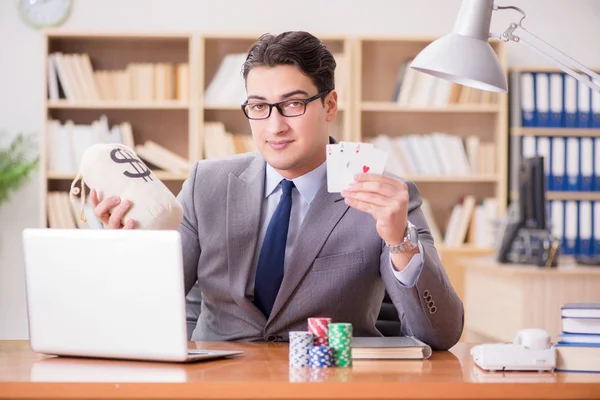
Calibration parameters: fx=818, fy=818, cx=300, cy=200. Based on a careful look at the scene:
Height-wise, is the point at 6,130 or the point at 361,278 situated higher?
the point at 6,130

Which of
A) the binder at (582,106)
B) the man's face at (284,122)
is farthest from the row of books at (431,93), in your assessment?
the man's face at (284,122)

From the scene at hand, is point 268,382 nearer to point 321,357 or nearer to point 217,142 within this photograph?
point 321,357

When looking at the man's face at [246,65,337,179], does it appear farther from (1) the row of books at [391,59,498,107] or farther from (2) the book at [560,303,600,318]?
(1) the row of books at [391,59,498,107]

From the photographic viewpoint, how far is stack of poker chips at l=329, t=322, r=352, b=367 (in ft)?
4.70

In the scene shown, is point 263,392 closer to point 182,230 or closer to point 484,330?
point 182,230

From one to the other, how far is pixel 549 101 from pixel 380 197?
12.3ft

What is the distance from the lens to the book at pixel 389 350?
1.50 metres

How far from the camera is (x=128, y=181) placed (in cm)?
159

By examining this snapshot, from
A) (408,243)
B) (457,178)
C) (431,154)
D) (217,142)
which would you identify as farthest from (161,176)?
(408,243)

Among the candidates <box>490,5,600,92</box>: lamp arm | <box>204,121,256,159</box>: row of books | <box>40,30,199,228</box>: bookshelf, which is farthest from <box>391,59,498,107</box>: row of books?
<box>490,5,600,92</box>: lamp arm

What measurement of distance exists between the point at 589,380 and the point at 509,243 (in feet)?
9.57

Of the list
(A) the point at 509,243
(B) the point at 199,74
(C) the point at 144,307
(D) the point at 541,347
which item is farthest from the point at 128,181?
(B) the point at 199,74

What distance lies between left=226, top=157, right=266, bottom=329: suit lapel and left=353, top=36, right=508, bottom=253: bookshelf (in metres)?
2.79

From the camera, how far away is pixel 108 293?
139cm
